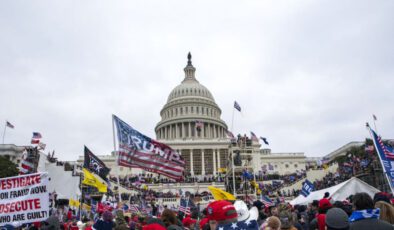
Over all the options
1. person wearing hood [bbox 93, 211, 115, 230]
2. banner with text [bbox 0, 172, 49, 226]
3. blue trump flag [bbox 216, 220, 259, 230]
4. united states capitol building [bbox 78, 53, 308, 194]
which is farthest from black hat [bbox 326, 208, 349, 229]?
united states capitol building [bbox 78, 53, 308, 194]

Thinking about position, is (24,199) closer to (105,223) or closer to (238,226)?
(105,223)

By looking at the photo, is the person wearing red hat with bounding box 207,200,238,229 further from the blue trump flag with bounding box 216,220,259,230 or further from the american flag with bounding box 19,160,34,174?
the american flag with bounding box 19,160,34,174

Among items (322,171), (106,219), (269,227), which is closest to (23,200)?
(106,219)

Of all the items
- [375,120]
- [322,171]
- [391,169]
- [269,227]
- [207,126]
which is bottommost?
[269,227]

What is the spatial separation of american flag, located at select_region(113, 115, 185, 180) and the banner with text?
18.9 ft

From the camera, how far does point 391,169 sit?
12.4 m

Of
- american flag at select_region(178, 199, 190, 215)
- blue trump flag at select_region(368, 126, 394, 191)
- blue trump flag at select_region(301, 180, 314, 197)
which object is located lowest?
american flag at select_region(178, 199, 190, 215)

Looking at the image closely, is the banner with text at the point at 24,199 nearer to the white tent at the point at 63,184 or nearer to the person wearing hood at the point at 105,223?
the person wearing hood at the point at 105,223

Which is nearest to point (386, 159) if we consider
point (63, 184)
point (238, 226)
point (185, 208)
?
point (185, 208)

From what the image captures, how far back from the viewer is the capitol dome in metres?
113

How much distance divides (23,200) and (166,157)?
6.88 m

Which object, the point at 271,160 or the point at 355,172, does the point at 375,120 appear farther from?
the point at 271,160

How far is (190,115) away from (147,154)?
326 ft

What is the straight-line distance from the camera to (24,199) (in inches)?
352
